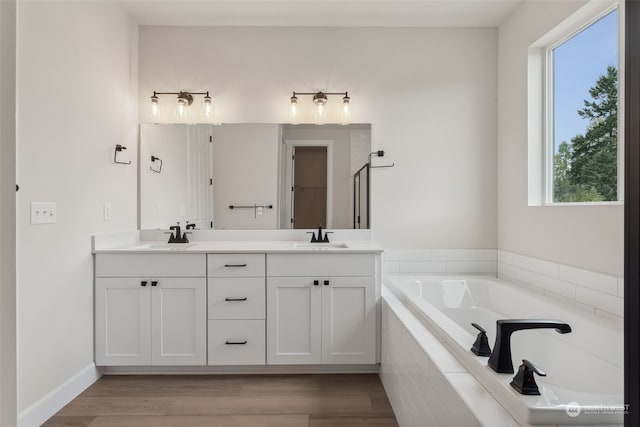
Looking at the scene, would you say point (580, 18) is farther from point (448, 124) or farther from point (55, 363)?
point (55, 363)

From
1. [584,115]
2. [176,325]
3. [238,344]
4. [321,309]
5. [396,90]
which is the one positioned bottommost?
[238,344]

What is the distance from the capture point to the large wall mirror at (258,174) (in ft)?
9.82

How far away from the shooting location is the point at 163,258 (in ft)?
7.91

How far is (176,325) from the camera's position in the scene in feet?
7.90

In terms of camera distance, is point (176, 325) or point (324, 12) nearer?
point (176, 325)

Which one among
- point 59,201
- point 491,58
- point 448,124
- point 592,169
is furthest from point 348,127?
point 59,201

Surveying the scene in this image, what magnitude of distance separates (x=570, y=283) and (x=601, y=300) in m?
0.24

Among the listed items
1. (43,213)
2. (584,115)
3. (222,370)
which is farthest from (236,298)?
(584,115)

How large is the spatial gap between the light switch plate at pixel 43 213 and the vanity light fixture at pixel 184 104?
1251 mm

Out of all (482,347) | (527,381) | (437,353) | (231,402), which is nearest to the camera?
(527,381)

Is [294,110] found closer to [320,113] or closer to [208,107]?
[320,113]

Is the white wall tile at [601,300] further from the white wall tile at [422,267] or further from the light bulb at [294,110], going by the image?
the light bulb at [294,110]

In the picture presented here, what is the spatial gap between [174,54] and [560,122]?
2.90 m
